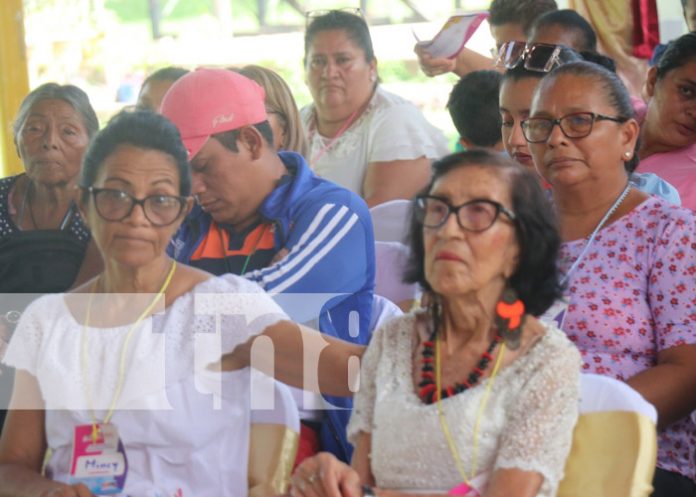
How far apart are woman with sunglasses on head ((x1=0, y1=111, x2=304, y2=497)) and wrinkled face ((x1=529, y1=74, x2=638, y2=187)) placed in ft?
1.90

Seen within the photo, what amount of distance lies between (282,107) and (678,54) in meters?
0.92

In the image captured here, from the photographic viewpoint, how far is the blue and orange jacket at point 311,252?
183 cm

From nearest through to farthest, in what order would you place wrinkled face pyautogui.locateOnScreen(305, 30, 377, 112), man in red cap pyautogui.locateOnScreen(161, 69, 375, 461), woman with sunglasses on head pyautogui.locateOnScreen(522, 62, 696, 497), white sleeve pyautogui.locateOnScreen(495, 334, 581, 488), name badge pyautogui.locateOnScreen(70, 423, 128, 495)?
1. white sleeve pyautogui.locateOnScreen(495, 334, 581, 488)
2. name badge pyautogui.locateOnScreen(70, 423, 128, 495)
3. woman with sunglasses on head pyautogui.locateOnScreen(522, 62, 696, 497)
4. man in red cap pyautogui.locateOnScreen(161, 69, 375, 461)
5. wrinkled face pyautogui.locateOnScreen(305, 30, 377, 112)

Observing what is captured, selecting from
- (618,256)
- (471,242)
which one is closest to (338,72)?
(618,256)

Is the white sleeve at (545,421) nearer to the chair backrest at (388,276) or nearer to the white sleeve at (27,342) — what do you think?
the chair backrest at (388,276)

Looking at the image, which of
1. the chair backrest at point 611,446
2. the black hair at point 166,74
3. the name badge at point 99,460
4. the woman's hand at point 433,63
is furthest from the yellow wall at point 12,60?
the chair backrest at point 611,446

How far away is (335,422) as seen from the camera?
5.94ft

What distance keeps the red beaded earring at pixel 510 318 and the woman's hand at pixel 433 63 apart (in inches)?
54.7

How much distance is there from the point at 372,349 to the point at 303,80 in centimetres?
148

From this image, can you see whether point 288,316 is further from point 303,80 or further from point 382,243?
point 303,80

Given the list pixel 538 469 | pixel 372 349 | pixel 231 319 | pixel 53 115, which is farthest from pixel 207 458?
pixel 53 115

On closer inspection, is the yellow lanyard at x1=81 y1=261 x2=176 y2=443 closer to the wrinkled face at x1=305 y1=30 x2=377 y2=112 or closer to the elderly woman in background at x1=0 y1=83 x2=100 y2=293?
the elderly woman in background at x1=0 y1=83 x2=100 y2=293

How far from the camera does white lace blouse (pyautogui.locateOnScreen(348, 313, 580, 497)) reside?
53.5 inches

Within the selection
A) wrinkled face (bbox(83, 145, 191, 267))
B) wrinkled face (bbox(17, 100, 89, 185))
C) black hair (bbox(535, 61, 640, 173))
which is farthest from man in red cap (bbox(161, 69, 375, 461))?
black hair (bbox(535, 61, 640, 173))
